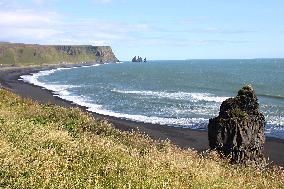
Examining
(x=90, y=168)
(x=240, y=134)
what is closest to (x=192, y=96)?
(x=240, y=134)

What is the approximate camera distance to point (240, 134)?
75.3 ft

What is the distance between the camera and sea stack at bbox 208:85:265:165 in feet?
75.1

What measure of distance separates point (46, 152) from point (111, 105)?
169 feet

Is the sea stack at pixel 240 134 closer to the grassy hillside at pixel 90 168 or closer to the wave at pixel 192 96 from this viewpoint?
the grassy hillside at pixel 90 168

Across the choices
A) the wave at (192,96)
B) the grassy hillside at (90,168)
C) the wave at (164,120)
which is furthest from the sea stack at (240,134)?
the wave at (192,96)

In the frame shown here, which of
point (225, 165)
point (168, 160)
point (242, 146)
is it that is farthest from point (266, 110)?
point (168, 160)

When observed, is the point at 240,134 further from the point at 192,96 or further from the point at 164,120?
the point at 192,96

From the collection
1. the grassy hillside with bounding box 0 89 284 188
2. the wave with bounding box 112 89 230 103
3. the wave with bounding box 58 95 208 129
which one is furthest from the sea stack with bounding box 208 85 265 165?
the wave with bounding box 112 89 230 103

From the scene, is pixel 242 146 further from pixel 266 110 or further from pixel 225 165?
pixel 266 110

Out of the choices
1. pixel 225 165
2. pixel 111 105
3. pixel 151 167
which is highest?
pixel 151 167

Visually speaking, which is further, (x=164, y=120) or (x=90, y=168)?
(x=164, y=120)

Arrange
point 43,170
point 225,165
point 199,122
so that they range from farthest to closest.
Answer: point 199,122 → point 225,165 → point 43,170

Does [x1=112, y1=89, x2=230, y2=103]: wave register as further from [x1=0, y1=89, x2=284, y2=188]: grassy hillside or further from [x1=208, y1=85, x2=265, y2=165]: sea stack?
[x1=0, y1=89, x2=284, y2=188]: grassy hillside

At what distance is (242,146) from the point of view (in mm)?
22906
